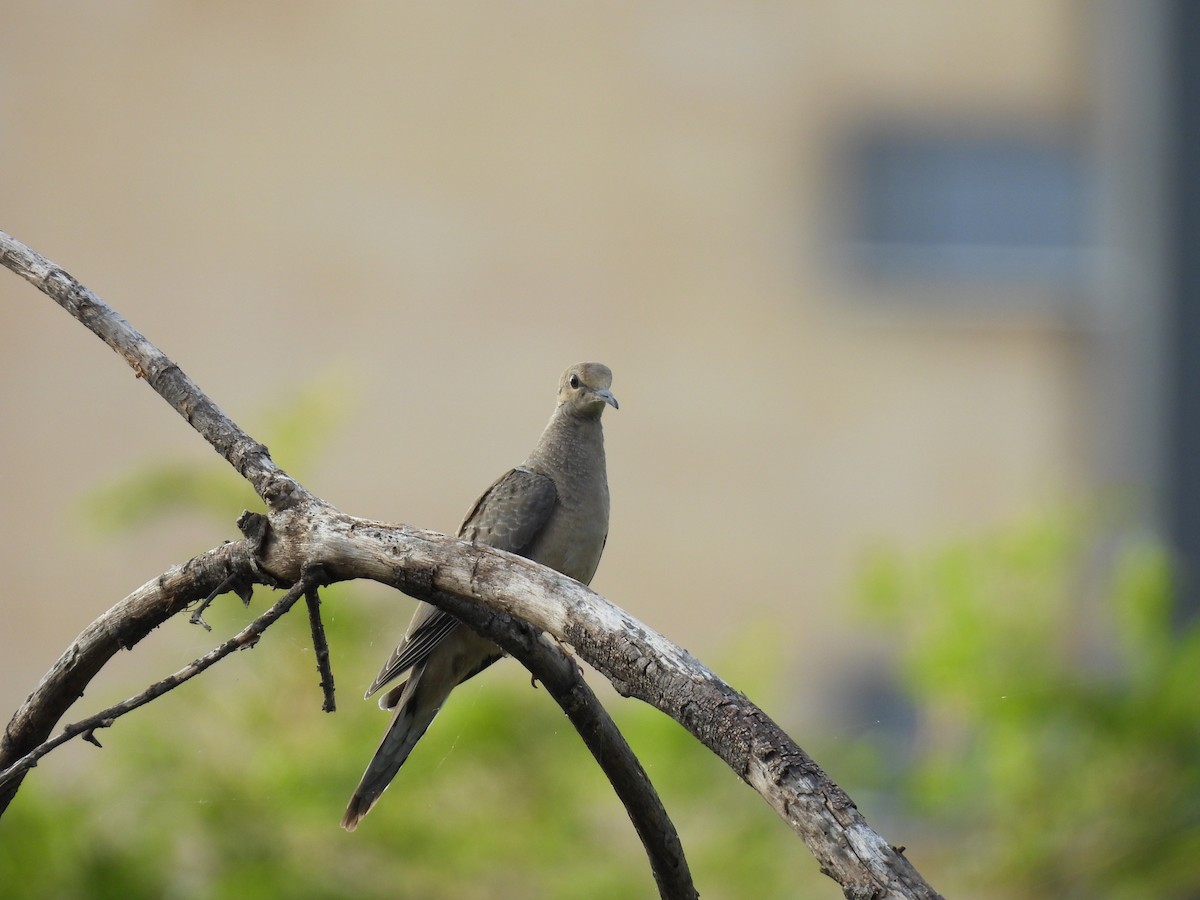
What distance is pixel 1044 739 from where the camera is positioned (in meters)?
4.59

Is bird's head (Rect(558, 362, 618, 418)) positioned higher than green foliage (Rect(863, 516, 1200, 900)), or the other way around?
green foliage (Rect(863, 516, 1200, 900))

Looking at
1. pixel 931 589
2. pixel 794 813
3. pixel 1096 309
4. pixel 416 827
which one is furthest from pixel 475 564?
pixel 1096 309

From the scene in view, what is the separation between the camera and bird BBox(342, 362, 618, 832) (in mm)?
2719

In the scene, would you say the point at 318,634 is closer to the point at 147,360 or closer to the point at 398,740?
the point at 147,360

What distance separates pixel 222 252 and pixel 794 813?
26.9 ft

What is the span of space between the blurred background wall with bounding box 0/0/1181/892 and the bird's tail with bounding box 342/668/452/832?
5.67m

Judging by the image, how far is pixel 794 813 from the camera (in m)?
1.34

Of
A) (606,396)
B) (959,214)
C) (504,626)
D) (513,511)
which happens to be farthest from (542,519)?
(959,214)

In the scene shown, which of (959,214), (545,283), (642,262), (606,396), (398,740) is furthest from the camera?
(959,214)

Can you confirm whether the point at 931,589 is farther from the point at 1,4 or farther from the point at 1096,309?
the point at 1,4

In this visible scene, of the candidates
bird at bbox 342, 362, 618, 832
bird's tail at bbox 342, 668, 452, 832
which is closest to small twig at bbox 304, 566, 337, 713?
bird's tail at bbox 342, 668, 452, 832

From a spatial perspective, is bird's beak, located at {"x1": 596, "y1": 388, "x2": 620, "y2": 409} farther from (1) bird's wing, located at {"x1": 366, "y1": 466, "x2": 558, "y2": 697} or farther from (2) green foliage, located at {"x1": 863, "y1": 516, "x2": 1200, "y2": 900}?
(2) green foliage, located at {"x1": 863, "y1": 516, "x2": 1200, "y2": 900}

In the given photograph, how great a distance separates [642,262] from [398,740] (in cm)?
711

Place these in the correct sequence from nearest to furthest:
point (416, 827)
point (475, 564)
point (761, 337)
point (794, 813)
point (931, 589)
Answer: point (794, 813)
point (475, 564)
point (416, 827)
point (931, 589)
point (761, 337)
